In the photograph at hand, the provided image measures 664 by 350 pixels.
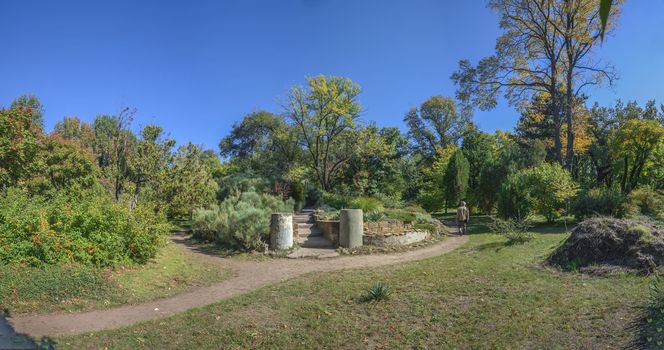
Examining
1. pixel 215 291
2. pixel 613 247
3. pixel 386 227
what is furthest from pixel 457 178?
pixel 215 291

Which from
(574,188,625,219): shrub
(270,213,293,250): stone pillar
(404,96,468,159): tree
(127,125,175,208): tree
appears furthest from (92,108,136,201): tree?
(404,96,468,159): tree

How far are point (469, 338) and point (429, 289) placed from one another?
220 cm

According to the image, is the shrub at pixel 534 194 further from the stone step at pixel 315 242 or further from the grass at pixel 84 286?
the grass at pixel 84 286

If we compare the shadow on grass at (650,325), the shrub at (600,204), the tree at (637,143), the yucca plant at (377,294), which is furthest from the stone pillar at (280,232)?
the tree at (637,143)

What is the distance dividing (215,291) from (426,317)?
4.73m

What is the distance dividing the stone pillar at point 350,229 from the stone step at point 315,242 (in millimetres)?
696

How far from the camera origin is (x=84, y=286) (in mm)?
8758

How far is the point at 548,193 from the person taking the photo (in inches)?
713

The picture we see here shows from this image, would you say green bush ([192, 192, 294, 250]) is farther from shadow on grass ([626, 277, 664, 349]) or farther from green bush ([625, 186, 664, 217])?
green bush ([625, 186, 664, 217])

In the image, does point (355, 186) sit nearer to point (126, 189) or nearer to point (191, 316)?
point (126, 189)

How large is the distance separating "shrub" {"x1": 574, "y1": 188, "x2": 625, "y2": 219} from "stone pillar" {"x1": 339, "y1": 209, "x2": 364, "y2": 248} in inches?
341

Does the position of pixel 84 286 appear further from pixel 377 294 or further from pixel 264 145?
pixel 264 145

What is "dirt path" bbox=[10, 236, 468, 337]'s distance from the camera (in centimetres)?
732

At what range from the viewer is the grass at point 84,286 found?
797cm
